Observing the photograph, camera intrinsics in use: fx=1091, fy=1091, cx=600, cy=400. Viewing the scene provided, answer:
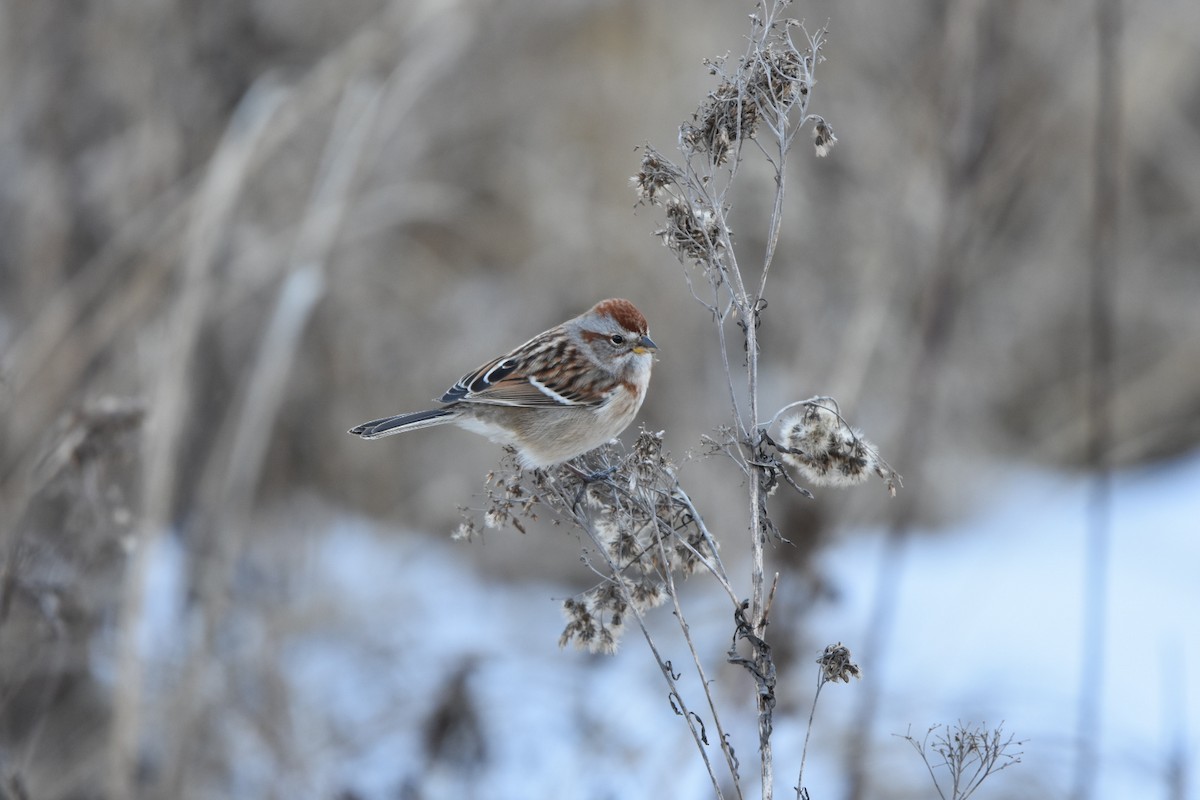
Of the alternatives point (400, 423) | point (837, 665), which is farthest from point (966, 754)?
point (400, 423)

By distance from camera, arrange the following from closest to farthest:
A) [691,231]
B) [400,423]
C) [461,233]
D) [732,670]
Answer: [691,231] < [400,423] < [732,670] < [461,233]

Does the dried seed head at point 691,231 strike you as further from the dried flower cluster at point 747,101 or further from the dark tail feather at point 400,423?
the dark tail feather at point 400,423

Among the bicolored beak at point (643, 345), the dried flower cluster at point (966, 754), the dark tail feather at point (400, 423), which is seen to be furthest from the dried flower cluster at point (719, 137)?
the bicolored beak at point (643, 345)

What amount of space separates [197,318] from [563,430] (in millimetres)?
1130

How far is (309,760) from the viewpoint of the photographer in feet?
11.0

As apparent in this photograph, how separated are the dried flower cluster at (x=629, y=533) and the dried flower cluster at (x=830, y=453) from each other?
0.57 ft

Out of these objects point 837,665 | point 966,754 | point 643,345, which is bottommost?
point 966,754

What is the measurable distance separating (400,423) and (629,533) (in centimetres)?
116

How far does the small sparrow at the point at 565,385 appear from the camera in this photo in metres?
2.75

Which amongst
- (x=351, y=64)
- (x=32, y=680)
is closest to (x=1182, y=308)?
(x=351, y=64)

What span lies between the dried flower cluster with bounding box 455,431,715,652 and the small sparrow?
95 centimetres

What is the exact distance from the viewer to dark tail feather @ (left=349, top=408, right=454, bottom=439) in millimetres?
2516

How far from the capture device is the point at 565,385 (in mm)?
2857

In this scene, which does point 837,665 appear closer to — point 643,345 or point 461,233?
point 643,345
